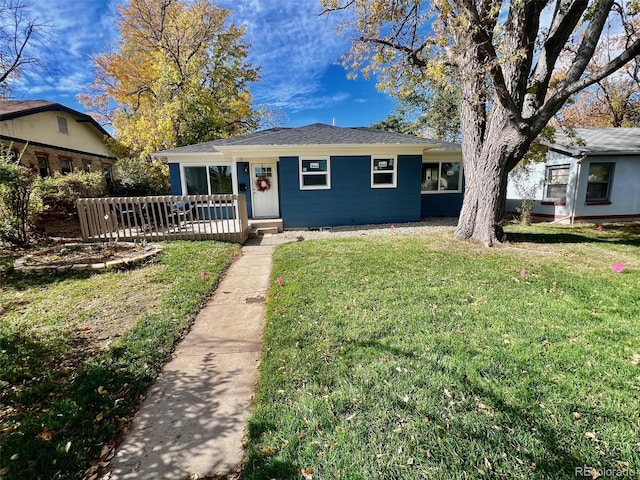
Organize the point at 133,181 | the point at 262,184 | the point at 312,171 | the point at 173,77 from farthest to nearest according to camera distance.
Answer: the point at 173,77 → the point at 133,181 → the point at 262,184 → the point at 312,171

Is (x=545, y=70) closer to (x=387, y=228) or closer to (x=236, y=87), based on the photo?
(x=387, y=228)

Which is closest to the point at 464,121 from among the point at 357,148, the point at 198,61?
the point at 357,148

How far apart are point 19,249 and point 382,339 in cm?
852

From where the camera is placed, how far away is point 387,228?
398 inches

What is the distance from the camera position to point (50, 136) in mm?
14000

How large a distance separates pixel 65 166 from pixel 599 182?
23714 millimetres

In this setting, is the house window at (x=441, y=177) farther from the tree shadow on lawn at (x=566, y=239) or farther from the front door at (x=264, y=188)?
the front door at (x=264, y=188)

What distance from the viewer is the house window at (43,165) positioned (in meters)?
13.2

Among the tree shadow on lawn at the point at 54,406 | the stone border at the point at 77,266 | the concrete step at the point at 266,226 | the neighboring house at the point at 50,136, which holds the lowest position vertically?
the tree shadow on lawn at the point at 54,406

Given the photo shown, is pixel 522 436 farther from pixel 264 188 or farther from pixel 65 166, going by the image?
pixel 65 166

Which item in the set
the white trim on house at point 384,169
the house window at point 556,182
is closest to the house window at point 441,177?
the white trim on house at point 384,169

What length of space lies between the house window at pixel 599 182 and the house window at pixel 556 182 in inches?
30.6

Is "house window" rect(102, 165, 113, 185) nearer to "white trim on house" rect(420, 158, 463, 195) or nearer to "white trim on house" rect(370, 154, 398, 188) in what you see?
"white trim on house" rect(370, 154, 398, 188)

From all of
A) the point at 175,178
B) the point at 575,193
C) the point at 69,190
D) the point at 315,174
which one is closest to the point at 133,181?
the point at 69,190
